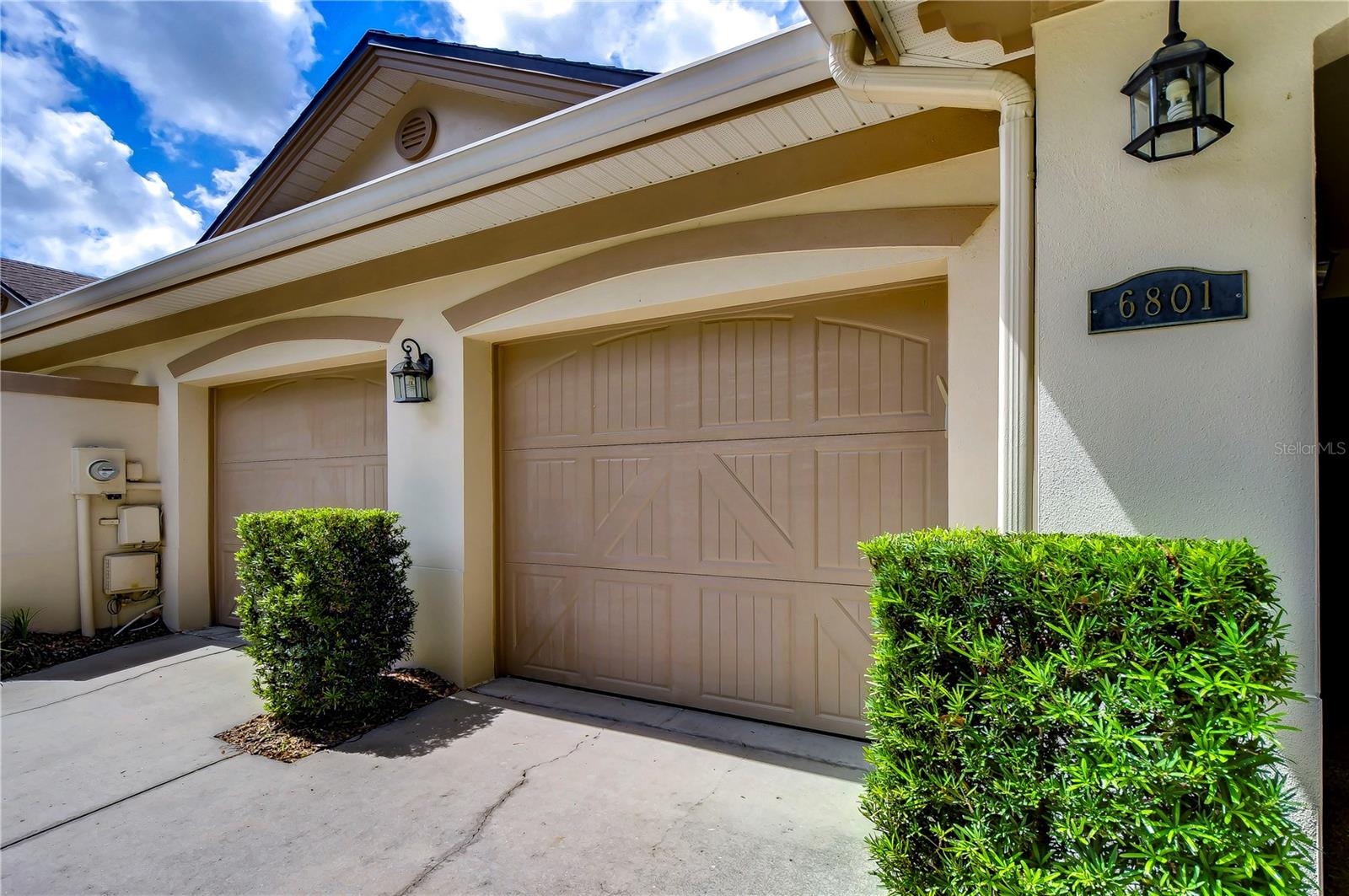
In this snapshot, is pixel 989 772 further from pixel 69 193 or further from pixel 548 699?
pixel 69 193

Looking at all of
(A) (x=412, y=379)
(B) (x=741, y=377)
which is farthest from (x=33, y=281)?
(B) (x=741, y=377)

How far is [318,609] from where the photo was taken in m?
3.70

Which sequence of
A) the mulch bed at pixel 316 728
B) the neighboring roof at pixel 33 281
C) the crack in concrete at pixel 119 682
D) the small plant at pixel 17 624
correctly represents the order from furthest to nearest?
the neighboring roof at pixel 33 281 < the small plant at pixel 17 624 < the crack in concrete at pixel 119 682 < the mulch bed at pixel 316 728

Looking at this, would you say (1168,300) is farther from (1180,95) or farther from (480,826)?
(480,826)

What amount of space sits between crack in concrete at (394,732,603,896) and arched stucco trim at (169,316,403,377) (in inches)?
129

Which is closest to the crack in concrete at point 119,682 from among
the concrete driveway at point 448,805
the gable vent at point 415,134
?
the concrete driveway at point 448,805

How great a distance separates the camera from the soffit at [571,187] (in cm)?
288

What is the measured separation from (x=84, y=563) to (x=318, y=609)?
13.9ft

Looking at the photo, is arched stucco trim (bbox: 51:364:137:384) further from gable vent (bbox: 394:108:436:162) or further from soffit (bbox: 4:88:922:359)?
gable vent (bbox: 394:108:436:162)

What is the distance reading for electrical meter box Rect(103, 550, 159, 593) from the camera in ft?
19.9

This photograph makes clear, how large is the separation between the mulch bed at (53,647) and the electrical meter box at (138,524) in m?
0.88

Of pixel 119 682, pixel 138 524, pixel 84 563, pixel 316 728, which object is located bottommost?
pixel 119 682

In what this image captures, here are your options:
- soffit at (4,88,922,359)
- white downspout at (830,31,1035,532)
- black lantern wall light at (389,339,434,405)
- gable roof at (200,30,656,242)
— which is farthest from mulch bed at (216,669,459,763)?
gable roof at (200,30,656,242)

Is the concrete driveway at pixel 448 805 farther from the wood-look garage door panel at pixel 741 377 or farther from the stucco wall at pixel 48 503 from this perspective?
the stucco wall at pixel 48 503
